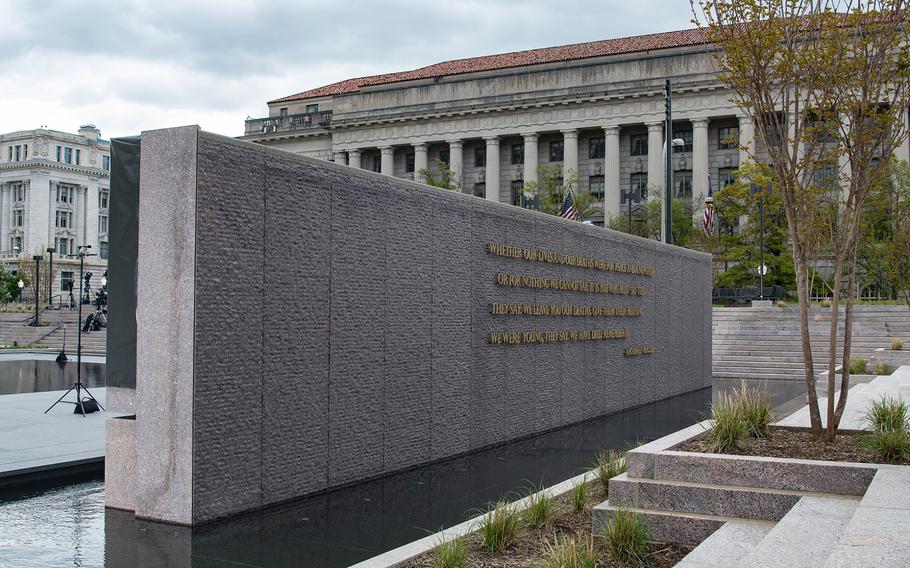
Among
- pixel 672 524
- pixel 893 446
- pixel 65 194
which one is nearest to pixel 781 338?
pixel 893 446

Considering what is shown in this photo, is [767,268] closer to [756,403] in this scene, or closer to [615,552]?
[756,403]

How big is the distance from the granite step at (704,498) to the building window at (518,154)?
235ft

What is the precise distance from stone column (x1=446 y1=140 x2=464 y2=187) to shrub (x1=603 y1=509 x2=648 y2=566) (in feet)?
229

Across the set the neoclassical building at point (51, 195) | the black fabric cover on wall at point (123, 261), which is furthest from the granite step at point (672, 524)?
the neoclassical building at point (51, 195)

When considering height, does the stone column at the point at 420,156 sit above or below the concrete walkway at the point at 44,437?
above

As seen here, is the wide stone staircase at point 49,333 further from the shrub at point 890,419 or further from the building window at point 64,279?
the building window at point 64,279

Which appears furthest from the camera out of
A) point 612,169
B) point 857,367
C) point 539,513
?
point 612,169

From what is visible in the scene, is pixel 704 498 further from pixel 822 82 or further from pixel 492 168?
pixel 492 168

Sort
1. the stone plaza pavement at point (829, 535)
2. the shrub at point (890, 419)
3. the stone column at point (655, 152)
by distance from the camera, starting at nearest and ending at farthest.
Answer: the stone plaza pavement at point (829, 535)
the shrub at point (890, 419)
the stone column at point (655, 152)

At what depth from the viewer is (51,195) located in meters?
117

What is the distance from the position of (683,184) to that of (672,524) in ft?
220

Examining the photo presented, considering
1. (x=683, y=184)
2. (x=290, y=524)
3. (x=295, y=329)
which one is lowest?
(x=290, y=524)

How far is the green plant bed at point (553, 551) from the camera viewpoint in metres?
6.11

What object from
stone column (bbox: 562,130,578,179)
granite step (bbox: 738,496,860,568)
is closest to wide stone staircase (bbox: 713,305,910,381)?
granite step (bbox: 738,496,860,568)
